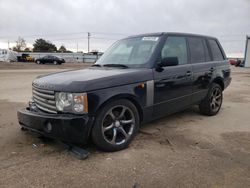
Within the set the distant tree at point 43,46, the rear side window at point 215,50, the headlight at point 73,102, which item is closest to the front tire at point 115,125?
the headlight at point 73,102

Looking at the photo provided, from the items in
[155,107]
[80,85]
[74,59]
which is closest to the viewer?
[80,85]

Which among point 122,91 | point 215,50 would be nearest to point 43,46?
point 215,50

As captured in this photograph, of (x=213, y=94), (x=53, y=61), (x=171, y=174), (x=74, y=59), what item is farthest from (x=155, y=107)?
(x=74, y=59)

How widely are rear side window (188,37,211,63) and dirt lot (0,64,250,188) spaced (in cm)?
143

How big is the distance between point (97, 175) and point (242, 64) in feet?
133

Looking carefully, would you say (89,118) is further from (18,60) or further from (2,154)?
(18,60)

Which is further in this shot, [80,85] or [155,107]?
[155,107]

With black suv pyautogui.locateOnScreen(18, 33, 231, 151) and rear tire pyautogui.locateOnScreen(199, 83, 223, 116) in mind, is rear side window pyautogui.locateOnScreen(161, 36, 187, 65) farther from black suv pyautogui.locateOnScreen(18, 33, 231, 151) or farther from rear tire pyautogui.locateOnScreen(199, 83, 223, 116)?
rear tire pyautogui.locateOnScreen(199, 83, 223, 116)

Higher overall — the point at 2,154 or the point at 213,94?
the point at 213,94

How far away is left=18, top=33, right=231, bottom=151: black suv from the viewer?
3533 millimetres

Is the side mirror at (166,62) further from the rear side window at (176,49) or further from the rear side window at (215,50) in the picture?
the rear side window at (215,50)

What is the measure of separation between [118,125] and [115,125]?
2.1 inches

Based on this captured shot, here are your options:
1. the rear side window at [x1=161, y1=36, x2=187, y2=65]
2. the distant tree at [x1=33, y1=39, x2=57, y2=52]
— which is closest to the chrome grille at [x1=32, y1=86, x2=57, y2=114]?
the rear side window at [x1=161, y1=36, x2=187, y2=65]

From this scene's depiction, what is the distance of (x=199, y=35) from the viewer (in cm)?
593
